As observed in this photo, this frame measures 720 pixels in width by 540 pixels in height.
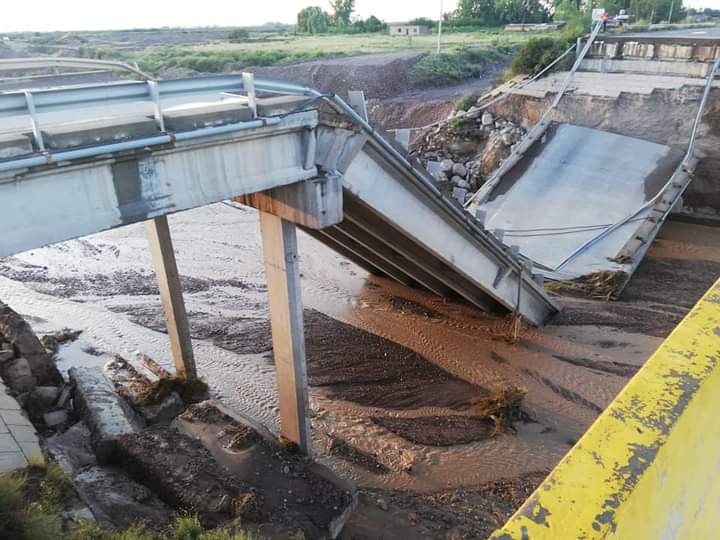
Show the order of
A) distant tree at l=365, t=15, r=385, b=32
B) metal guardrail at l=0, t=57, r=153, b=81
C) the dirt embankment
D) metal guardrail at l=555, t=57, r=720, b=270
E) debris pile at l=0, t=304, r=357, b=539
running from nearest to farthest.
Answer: metal guardrail at l=0, t=57, r=153, b=81
debris pile at l=0, t=304, r=357, b=539
metal guardrail at l=555, t=57, r=720, b=270
the dirt embankment
distant tree at l=365, t=15, r=385, b=32

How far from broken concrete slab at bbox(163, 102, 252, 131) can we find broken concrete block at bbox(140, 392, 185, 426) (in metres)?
6.14

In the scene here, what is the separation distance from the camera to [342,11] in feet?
291

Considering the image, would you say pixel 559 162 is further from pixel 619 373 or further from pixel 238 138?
pixel 238 138

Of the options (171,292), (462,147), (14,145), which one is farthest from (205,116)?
(462,147)

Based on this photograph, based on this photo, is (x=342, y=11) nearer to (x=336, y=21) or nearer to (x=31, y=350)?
(x=336, y=21)

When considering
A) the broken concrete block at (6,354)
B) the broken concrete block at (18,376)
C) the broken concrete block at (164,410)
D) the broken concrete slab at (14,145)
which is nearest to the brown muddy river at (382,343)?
the broken concrete block at (164,410)

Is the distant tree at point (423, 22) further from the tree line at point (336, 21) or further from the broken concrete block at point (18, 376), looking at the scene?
the broken concrete block at point (18, 376)

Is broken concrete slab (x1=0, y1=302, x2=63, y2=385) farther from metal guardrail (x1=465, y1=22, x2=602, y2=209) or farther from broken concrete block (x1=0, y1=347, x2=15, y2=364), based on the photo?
metal guardrail (x1=465, y1=22, x2=602, y2=209)

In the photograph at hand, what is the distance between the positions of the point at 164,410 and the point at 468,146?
1598cm

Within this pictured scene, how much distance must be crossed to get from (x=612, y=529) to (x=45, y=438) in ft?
30.5

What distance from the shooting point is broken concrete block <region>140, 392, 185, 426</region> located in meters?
10.0

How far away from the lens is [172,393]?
10727 mm

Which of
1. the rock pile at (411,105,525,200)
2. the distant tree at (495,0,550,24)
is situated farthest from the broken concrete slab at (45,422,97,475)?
the distant tree at (495,0,550,24)

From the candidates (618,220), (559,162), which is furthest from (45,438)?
(559,162)
